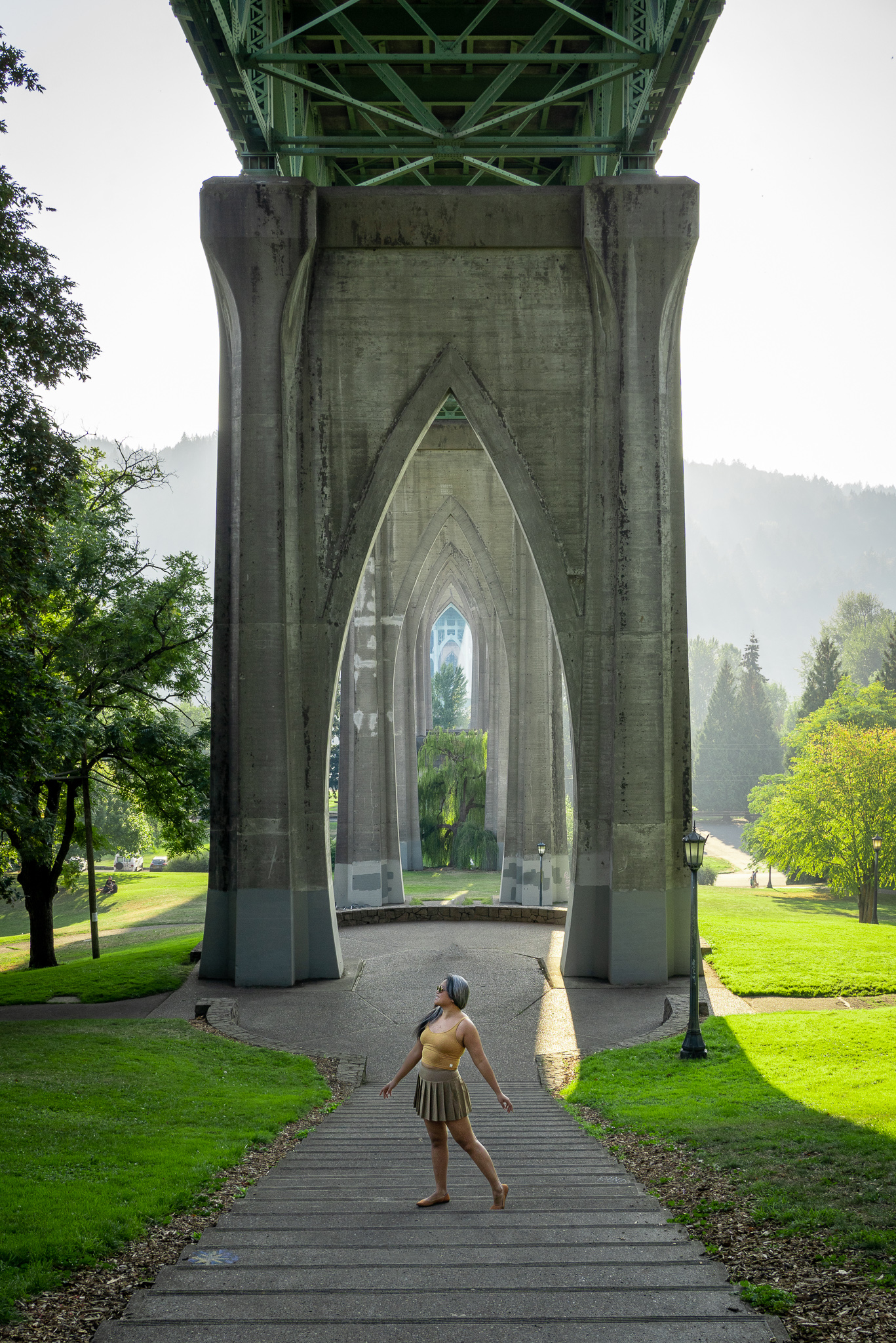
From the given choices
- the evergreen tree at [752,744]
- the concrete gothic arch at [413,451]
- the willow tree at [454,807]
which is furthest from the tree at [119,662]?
the evergreen tree at [752,744]

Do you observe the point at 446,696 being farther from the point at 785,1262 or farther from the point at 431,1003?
the point at 785,1262

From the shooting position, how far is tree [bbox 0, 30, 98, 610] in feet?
37.7

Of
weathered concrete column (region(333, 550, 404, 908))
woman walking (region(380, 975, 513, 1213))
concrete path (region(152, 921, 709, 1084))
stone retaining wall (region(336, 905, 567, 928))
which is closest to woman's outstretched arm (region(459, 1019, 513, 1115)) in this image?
woman walking (region(380, 975, 513, 1213))

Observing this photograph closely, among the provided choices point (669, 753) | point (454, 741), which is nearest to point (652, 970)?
point (669, 753)

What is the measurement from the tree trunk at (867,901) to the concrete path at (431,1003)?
19.6 meters

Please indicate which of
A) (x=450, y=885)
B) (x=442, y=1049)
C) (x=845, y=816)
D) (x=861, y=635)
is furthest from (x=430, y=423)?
(x=861, y=635)

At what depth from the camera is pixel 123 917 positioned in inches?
1415

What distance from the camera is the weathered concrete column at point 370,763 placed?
90.2 ft

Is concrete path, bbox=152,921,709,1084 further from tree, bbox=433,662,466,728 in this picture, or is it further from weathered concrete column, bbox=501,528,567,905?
tree, bbox=433,662,466,728

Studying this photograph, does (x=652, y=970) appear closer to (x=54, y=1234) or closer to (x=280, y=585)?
(x=280, y=585)

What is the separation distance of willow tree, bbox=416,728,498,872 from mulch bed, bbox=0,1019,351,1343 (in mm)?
30721

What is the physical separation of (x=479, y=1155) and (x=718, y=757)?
3570 inches

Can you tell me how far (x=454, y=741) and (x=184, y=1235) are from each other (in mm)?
32966

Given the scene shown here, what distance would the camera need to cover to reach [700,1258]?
4344mm
